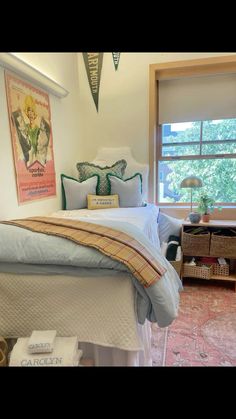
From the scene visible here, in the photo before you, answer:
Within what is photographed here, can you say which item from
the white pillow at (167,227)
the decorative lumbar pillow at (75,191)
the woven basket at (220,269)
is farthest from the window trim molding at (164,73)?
the woven basket at (220,269)

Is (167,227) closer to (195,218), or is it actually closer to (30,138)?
(195,218)

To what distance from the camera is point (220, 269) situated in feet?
8.13

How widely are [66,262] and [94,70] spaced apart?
9.04 feet

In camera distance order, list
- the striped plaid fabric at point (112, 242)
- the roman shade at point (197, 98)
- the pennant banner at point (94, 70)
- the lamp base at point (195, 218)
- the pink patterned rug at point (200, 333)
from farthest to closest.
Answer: the pennant banner at point (94, 70) < the roman shade at point (197, 98) < the lamp base at point (195, 218) < the pink patterned rug at point (200, 333) < the striped plaid fabric at point (112, 242)

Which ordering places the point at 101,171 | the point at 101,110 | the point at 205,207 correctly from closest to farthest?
1. the point at 205,207
2. the point at 101,171
3. the point at 101,110

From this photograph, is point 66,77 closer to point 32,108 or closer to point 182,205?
point 32,108

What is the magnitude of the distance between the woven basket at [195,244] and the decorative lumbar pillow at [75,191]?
3.54 ft

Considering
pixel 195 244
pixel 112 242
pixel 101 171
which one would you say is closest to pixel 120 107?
pixel 101 171

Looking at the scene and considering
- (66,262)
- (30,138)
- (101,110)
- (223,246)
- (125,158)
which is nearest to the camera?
(66,262)

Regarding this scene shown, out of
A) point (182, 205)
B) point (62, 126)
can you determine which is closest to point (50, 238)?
point (62, 126)

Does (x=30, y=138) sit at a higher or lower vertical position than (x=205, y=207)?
higher

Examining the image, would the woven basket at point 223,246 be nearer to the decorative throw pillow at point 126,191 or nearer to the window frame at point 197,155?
the decorative throw pillow at point 126,191

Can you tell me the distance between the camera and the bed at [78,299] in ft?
3.23

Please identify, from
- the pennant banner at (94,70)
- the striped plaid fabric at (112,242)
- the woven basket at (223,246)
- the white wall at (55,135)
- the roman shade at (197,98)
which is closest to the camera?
the striped plaid fabric at (112,242)
